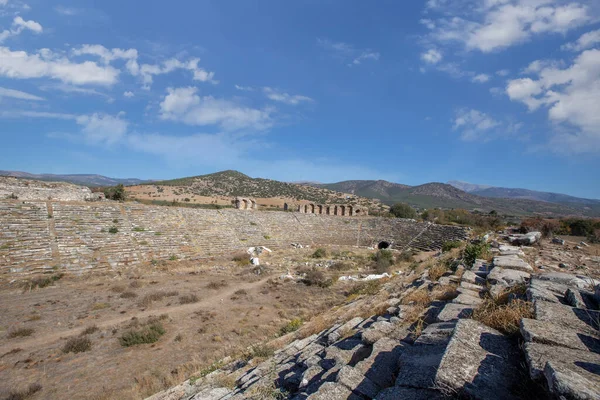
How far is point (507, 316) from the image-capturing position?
135 inches

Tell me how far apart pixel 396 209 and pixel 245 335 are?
45138mm

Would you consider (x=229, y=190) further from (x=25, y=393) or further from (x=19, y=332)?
(x=25, y=393)

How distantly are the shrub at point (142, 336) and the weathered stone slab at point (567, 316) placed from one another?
12.7m

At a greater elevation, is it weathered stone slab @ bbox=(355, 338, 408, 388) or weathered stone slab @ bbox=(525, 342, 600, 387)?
weathered stone slab @ bbox=(525, 342, 600, 387)

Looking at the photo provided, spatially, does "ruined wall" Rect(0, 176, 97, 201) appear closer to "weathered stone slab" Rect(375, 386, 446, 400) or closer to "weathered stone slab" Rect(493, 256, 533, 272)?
"weathered stone slab" Rect(375, 386, 446, 400)

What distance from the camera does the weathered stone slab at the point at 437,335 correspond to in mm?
3465

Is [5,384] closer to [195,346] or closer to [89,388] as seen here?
[89,388]

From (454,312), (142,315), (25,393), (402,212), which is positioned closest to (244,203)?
(142,315)

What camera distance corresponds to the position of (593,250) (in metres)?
10.6

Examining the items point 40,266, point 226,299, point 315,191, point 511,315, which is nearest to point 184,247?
point 40,266

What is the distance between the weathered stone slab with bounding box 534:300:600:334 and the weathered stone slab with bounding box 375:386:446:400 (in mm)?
1800

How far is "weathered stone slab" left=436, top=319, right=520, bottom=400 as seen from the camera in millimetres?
2185

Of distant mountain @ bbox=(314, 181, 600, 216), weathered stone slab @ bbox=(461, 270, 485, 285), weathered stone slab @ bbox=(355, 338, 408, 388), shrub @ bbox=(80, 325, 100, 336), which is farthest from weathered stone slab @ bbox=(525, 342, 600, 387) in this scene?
distant mountain @ bbox=(314, 181, 600, 216)

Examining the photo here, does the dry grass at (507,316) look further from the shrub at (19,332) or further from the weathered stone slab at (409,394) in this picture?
the shrub at (19,332)
